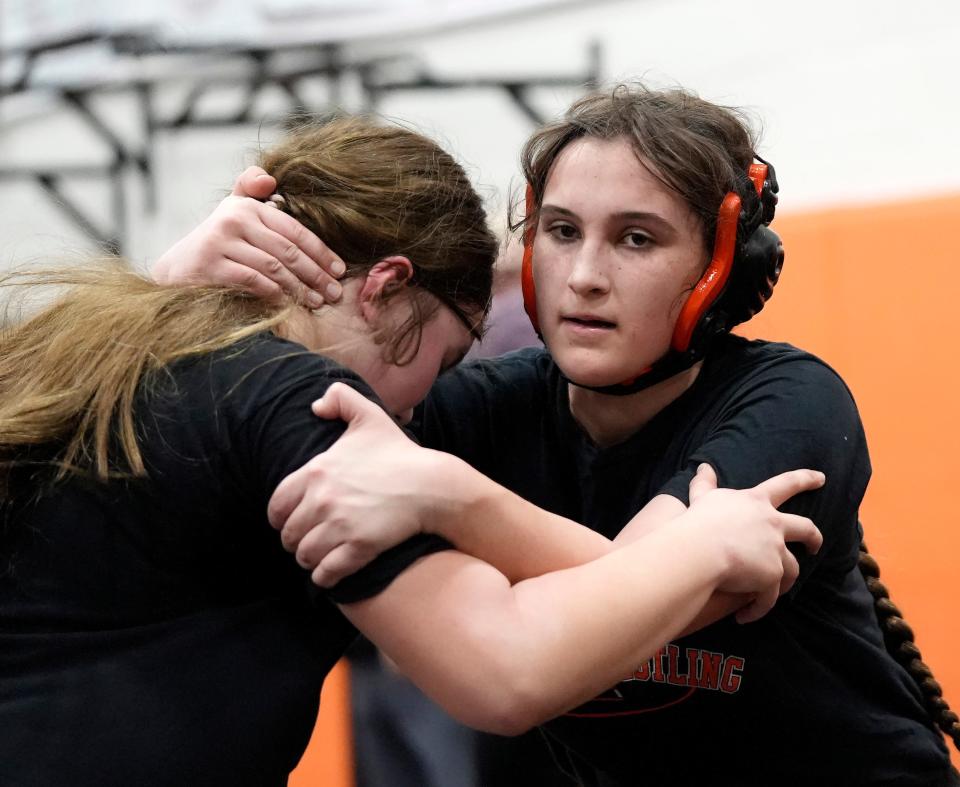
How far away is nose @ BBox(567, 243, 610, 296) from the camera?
1.58 m

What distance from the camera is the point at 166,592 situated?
3.98ft

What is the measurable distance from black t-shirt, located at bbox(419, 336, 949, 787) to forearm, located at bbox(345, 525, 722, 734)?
1.04 ft

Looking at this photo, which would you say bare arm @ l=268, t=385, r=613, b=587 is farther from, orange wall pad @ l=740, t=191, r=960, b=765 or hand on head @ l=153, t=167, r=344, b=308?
orange wall pad @ l=740, t=191, r=960, b=765

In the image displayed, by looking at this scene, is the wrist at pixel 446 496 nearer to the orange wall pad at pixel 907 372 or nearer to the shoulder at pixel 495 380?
the shoulder at pixel 495 380

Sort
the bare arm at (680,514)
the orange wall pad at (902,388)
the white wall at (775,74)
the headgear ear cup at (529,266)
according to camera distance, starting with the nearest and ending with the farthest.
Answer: the bare arm at (680,514)
the headgear ear cup at (529,266)
the orange wall pad at (902,388)
the white wall at (775,74)

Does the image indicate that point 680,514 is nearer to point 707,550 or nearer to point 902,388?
point 707,550

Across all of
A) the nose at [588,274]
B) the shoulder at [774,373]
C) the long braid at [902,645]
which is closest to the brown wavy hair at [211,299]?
the nose at [588,274]

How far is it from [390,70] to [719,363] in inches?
145

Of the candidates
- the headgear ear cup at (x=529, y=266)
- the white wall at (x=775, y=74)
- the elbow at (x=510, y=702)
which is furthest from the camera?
the white wall at (x=775, y=74)

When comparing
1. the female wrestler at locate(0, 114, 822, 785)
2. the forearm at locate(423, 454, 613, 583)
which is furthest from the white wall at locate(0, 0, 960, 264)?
the forearm at locate(423, 454, 613, 583)

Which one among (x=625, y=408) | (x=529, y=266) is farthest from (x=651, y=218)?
(x=625, y=408)

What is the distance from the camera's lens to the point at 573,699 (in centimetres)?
114

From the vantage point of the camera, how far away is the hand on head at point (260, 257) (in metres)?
1.43

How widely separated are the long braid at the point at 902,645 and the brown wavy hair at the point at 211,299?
72 centimetres
